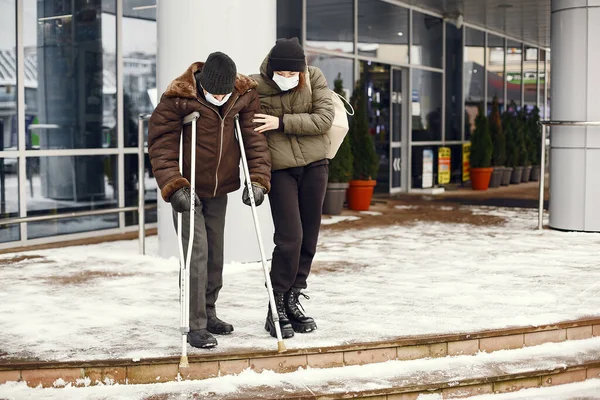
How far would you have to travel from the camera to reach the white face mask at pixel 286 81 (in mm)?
4801

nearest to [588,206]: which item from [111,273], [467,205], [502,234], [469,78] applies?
[502,234]

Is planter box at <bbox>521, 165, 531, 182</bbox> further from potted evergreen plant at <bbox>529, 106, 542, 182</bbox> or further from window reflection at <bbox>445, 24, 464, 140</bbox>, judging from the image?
window reflection at <bbox>445, 24, 464, 140</bbox>

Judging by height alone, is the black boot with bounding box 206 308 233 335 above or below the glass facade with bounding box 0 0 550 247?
below

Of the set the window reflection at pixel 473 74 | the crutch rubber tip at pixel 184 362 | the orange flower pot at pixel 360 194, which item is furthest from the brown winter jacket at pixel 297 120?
the window reflection at pixel 473 74

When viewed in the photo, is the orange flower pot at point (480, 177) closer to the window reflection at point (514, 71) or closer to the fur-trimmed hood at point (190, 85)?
the window reflection at point (514, 71)

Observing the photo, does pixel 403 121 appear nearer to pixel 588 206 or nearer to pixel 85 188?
pixel 588 206

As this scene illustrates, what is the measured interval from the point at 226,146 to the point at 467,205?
355 inches

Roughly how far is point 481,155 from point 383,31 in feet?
10.3

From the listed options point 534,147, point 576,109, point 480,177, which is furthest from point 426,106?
point 576,109

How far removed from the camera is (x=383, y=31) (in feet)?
48.8

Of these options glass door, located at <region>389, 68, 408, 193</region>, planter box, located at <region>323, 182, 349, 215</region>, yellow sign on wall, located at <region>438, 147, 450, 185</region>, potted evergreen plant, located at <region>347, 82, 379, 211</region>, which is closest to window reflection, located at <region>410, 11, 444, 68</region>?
glass door, located at <region>389, 68, 408, 193</region>

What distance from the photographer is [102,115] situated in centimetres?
966

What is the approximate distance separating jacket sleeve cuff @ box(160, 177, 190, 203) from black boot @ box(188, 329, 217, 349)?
74 centimetres

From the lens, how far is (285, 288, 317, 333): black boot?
5031 millimetres
